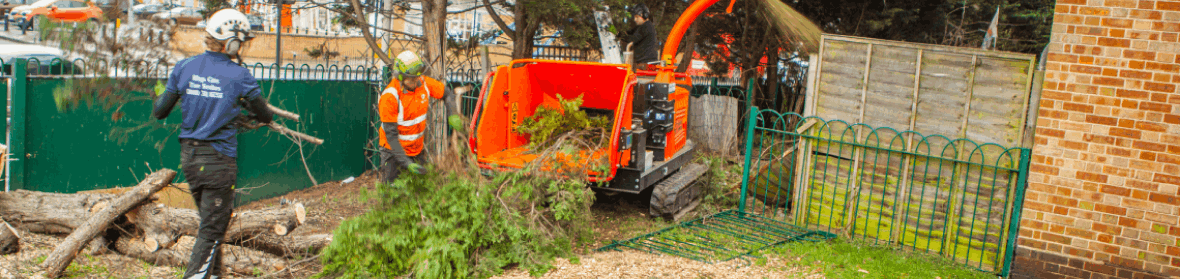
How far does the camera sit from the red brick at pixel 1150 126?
16.4 ft

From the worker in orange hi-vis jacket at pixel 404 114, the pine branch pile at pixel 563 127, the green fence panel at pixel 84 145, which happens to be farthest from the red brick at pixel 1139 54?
the green fence panel at pixel 84 145

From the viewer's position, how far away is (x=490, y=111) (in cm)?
700

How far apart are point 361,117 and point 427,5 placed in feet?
7.15

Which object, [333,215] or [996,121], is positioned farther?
[333,215]

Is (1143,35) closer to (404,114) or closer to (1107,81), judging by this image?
(1107,81)

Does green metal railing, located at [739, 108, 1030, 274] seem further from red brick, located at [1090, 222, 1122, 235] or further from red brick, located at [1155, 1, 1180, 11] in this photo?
red brick, located at [1155, 1, 1180, 11]

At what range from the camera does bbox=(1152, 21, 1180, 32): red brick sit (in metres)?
4.91

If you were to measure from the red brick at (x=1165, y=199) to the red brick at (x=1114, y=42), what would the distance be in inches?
40.0

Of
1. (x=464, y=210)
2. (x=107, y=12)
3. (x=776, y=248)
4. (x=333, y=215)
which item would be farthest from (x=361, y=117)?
(x=776, y=248)

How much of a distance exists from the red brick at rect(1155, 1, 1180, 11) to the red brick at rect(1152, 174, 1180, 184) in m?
1.08

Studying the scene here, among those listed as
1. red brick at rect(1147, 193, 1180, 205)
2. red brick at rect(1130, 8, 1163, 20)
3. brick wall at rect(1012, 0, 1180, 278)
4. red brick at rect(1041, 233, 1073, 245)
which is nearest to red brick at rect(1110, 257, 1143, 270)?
brick wall at rect(1012, 0, 1180, 278)

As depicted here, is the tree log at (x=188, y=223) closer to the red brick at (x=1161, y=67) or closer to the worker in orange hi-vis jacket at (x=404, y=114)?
the worker in orange hi-vis jacket at (x=404, y=114)

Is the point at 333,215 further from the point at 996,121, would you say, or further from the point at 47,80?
the point at 996,121

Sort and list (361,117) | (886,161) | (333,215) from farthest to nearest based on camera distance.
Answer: (361,117) < (333,215) < (886,161)
